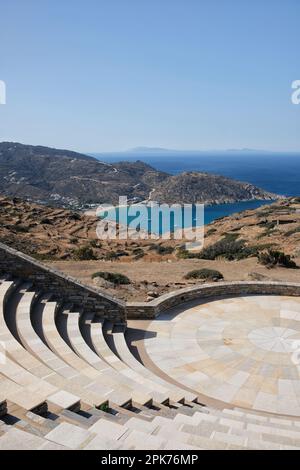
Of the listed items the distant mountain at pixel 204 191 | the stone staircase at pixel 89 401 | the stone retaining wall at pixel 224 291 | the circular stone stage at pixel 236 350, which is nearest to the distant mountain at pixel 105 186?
the distant mountain at pixel 204 191

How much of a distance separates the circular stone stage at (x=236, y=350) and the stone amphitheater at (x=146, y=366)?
0.04 metres

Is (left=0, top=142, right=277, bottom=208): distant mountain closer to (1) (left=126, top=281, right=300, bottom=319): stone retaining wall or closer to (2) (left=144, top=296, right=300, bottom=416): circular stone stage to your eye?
(1) (left=126, top=281, right=300, bottom=319): stone retaining wall

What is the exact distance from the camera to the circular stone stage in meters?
10.0

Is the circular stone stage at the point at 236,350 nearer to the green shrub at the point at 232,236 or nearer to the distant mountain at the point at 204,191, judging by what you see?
the green shrub at the point at 232,236

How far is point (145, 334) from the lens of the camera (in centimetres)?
1374

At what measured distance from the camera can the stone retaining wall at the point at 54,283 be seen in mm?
13758

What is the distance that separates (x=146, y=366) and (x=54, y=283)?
456 cm

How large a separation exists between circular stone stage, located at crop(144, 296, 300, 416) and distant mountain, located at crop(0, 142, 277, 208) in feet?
330

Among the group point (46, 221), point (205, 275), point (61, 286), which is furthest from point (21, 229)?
point (61, 286)

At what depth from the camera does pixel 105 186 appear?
145 meters

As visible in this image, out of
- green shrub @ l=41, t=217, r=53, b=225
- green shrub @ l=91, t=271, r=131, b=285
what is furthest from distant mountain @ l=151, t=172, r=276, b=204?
green shrub @ l=91, t=271, r=131, b=285

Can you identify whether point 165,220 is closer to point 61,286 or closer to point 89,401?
point 61,286
